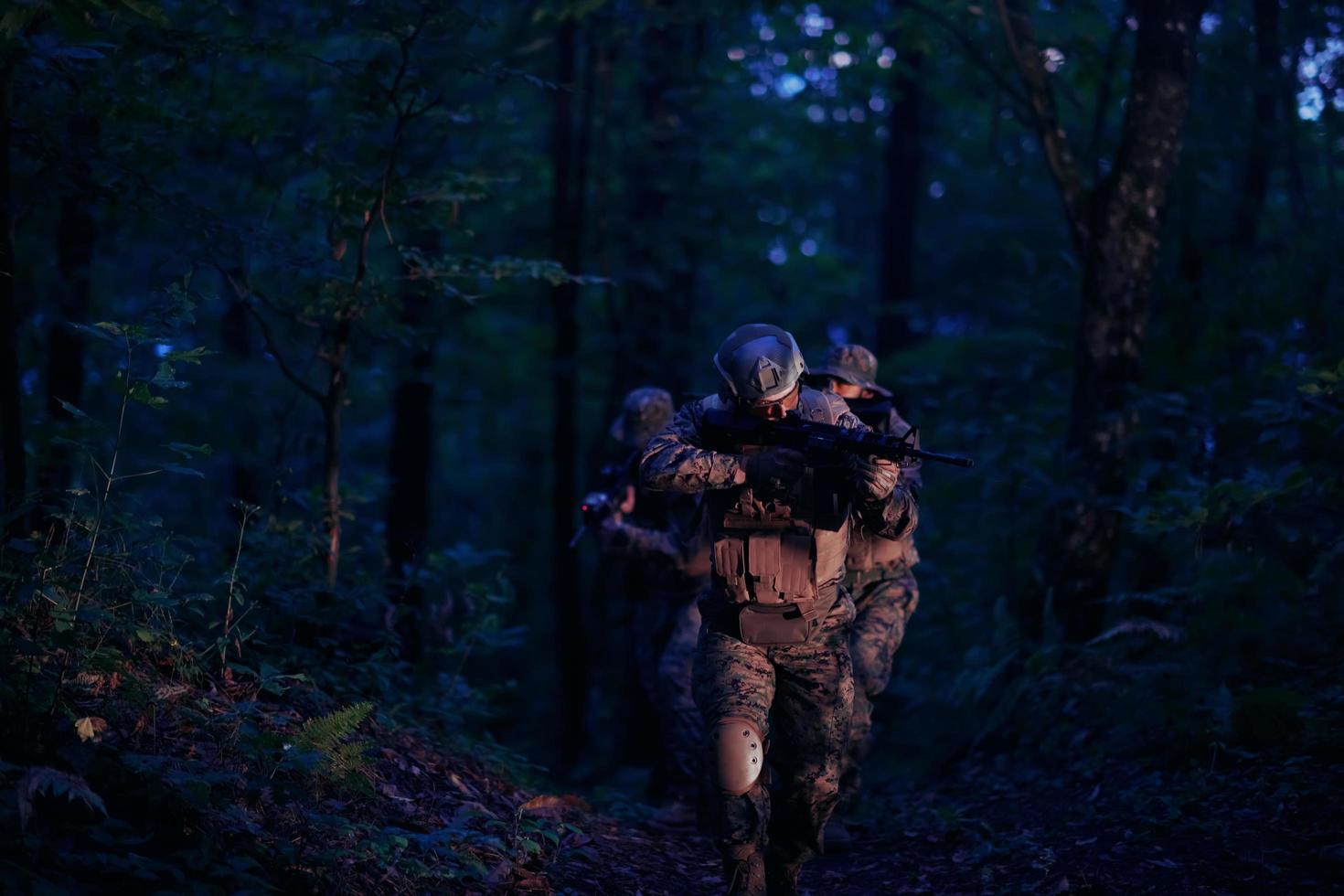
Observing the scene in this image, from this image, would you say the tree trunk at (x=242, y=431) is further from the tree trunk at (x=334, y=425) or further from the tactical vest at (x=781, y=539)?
the tactical vest at (x=781, y=539)

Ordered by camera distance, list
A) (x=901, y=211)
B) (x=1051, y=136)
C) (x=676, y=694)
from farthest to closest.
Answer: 1. (x=901, y=211)
2. (x=1051, y=136)
3. (x=676, y=694)

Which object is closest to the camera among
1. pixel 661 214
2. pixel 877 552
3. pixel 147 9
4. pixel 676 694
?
pixel 147 9

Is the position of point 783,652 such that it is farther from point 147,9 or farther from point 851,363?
point 147,9

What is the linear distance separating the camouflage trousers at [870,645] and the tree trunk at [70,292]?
4.44m

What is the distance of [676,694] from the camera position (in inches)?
307

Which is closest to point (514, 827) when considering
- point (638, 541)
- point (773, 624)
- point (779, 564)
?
point (773, 624)

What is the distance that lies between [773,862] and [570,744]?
7790mm

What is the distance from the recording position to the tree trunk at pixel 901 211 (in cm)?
1694

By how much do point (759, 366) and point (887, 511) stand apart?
0.85m

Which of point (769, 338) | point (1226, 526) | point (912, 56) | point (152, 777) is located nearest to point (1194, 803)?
point (1226, 526)

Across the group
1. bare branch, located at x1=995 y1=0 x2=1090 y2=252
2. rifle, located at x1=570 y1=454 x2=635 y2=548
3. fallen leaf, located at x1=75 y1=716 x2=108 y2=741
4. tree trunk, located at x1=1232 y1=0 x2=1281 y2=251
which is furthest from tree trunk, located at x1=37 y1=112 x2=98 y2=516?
tree trunk, located at x1=1232 y1=0 x2=1281 y2=251

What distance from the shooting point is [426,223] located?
7602mm

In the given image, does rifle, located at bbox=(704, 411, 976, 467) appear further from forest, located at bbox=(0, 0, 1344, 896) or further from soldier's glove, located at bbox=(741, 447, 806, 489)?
forest, located at bbox=(0, 0, 1344, 896)

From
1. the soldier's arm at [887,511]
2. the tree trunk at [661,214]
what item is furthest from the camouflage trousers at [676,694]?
the tree trunk at [661,214]
